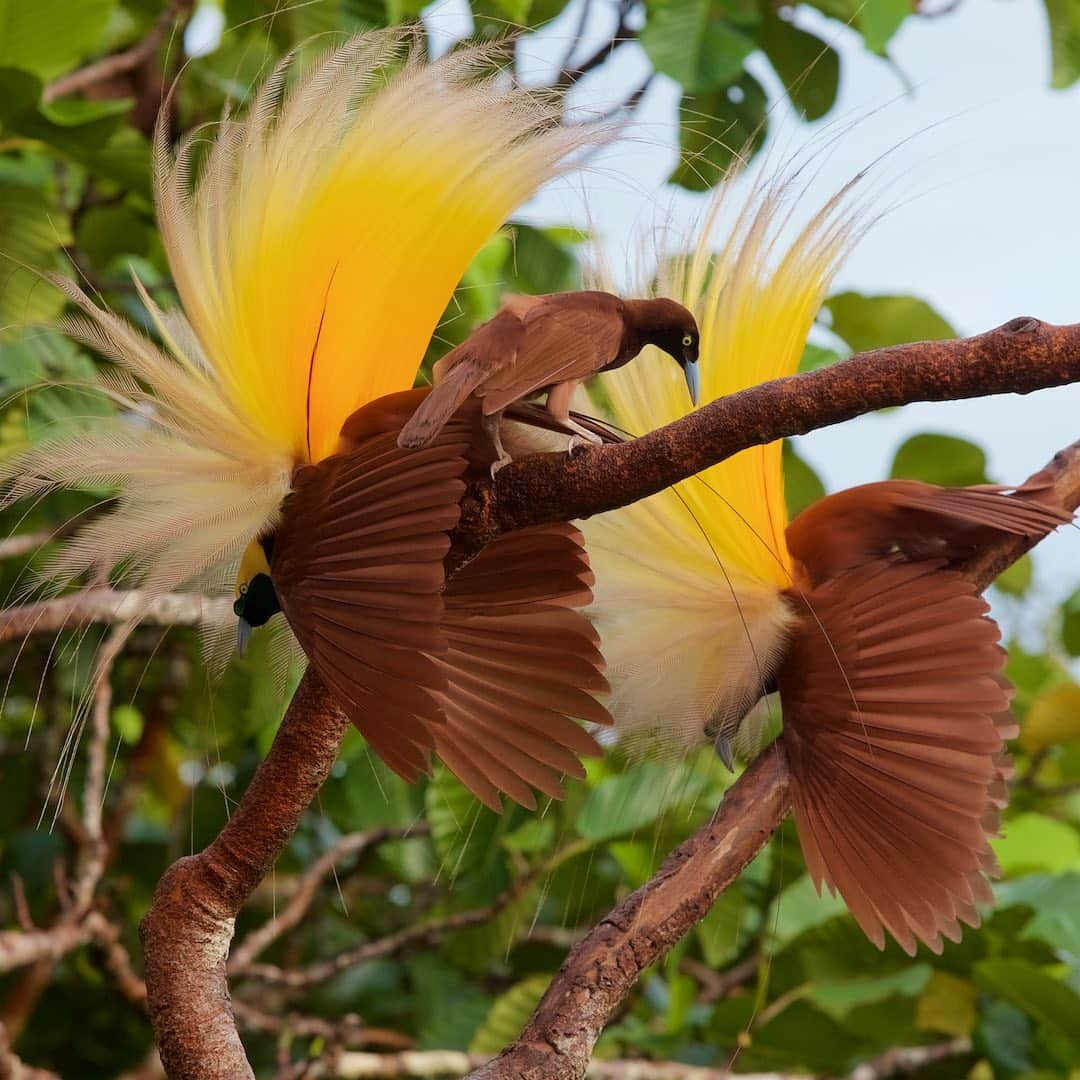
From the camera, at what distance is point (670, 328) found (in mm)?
535

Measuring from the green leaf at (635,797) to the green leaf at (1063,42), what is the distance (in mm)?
751

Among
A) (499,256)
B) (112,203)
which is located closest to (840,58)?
(499,256)

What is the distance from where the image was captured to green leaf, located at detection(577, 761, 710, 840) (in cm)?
71

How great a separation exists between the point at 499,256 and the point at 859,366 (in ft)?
2.33

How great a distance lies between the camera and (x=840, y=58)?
3.74 ft


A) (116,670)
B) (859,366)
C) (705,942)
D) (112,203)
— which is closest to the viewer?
(859,366)

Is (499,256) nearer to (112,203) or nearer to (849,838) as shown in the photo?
(112,203)

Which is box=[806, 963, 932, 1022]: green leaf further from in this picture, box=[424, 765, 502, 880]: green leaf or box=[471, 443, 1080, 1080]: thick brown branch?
box=[471, 443, 1080, 1080]: thick brown branch

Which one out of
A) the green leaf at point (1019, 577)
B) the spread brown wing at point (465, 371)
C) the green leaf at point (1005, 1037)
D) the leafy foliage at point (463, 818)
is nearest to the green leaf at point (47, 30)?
the leafy foliage at point (463, 818)

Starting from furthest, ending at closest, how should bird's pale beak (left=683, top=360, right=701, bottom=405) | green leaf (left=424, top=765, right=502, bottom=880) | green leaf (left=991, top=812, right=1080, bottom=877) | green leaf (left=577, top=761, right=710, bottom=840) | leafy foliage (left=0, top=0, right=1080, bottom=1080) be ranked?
green leaf (left=991, top=812, right=1080, bottom=877) → leafy foliage (left=0, top=0, right=1080, bottom=1080) → green leaf (left=424, top=765, right=502, bottom=880) → green leaf (left=577, top=761, right=710, bottom=840) → bird's pale beak (left=683, top=360, right=701, bottom=405)

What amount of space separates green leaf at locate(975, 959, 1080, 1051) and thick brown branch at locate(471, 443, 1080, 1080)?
0.54 metres

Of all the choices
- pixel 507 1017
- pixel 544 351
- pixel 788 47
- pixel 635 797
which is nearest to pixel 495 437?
Result: pixel 544 351

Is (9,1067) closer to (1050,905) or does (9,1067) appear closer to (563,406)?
(563,406)

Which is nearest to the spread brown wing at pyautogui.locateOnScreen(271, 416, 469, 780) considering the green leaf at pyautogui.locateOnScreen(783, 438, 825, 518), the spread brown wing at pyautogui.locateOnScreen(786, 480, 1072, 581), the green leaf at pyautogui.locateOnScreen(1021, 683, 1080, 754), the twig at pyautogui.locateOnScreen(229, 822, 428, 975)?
the spread brown wing at pyautogui.locateOnScreen(786, 480, 1072, 581)
